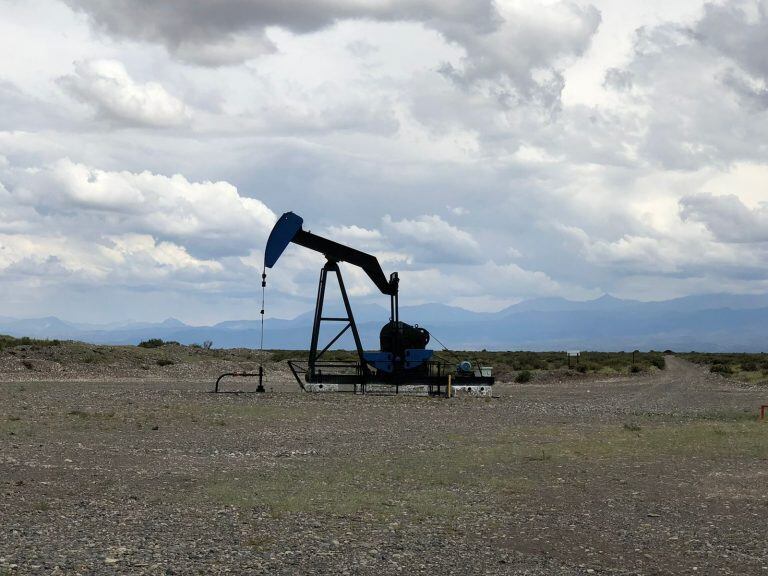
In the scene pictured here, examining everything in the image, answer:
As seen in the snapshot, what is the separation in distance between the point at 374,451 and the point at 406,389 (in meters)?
19.1

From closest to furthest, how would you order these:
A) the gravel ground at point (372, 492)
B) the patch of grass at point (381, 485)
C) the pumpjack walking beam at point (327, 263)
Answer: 1. the gravel ground at point (372, 492)
2. the patch of grass at point (381, 485)
3. the pumpjack walking beam at point (327, 263)

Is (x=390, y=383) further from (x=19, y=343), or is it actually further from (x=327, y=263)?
(x=19, y=343)

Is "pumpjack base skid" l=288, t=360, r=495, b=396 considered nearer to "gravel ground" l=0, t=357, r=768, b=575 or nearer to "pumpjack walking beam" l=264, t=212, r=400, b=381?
"pumpjack walking beam" l=264, t=212, r=400, b=381

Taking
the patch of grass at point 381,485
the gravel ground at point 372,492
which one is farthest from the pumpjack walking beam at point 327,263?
the patch of grass at point 381,485

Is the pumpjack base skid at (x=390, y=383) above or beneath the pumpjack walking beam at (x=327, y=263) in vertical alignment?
beneath

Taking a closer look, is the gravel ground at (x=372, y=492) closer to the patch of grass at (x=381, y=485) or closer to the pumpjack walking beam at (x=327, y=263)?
the patch of grass at (x=381, y=485)

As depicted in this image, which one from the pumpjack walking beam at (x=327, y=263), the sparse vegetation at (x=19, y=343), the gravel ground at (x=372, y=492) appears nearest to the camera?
the gravel ground at (x=372, y=492)

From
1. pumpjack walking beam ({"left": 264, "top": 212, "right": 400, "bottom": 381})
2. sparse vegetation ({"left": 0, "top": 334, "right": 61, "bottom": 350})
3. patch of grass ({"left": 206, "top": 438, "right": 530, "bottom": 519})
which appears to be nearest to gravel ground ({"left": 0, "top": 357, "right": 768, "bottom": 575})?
patch of grass ({"left": 206, "top": 438, "right": 530, "bottom": 519})

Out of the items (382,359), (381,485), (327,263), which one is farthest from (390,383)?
(381,485)

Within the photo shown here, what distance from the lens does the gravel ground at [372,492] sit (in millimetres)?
10930

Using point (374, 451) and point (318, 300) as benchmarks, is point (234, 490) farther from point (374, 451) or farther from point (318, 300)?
point (318, 300)

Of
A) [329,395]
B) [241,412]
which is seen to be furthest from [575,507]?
[329,395]

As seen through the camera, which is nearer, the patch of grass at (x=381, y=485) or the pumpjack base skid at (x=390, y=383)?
the patch of grass at (x=381, y=485)

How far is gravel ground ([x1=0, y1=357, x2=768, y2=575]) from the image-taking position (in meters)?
10.9
